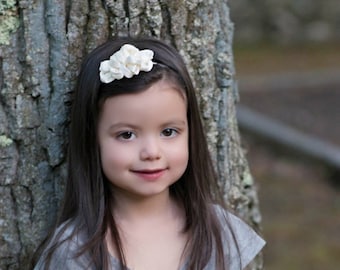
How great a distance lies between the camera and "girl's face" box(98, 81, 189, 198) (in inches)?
104

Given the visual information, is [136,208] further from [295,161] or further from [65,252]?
[295,161]

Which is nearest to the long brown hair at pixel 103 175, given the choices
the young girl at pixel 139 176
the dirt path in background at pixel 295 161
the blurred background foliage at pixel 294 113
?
the young girl at pixel 139 176

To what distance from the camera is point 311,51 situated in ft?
32.9

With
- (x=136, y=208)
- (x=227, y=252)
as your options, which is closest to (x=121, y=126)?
(x=136, y=208)

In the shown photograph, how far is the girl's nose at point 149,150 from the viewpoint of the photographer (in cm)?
266

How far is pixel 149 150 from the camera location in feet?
8.72

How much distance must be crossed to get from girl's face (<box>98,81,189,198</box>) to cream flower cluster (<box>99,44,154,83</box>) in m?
0.05

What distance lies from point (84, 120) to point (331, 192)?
3586mm

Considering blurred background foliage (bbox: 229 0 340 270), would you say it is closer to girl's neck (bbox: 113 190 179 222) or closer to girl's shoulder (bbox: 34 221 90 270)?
girl's neck (bbox: 113 190 179 222)

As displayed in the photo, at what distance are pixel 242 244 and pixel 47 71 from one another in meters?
0.73

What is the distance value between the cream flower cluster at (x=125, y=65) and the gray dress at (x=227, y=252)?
445 millimetres

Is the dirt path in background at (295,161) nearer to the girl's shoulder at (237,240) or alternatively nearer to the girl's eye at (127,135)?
the girl's shoulder at (237,240)

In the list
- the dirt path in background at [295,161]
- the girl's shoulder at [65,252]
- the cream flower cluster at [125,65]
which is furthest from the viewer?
the dirt path in background at [295,161]

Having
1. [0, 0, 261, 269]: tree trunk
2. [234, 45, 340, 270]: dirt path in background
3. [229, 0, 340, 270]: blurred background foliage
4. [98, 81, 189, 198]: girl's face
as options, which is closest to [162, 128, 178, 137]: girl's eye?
[98, 81, 189, 198]: girl's face
